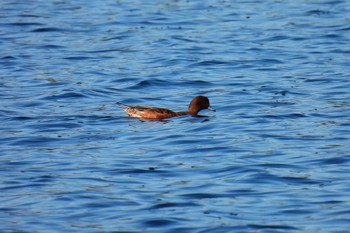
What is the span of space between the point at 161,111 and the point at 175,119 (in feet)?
1.54

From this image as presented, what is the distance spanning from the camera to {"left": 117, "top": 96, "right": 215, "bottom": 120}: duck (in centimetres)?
1498

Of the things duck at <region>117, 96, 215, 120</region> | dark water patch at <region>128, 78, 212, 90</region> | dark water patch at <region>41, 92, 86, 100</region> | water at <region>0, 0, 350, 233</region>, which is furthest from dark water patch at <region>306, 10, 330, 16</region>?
duck at <region>117, 96, 215, 120</region>

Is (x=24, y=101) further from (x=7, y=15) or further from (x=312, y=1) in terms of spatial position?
(x=312, y=1)

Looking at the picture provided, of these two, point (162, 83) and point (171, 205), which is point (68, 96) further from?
point (171, 205)

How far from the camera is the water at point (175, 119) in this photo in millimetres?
10406

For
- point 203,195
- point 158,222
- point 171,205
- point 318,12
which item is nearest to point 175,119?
point 203,195

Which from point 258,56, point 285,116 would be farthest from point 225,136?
point 258,56

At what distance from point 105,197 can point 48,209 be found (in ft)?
2.39

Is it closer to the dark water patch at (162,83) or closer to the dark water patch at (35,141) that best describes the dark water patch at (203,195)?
the dark water patch at (35,141)

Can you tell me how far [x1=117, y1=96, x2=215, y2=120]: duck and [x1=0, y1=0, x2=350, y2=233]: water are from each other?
13cm

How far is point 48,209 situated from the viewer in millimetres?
10430

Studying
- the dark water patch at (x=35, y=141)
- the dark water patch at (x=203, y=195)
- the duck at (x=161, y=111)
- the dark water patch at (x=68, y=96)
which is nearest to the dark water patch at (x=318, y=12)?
the dark water patch at (x=68, y=96)

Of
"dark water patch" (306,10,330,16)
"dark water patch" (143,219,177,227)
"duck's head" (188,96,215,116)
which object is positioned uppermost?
"dark water patch" (143,219,177,227)

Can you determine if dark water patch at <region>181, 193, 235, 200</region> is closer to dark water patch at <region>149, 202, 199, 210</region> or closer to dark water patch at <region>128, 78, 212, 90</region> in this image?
dark water patch at <region>149, 202, 199, 210</region>
